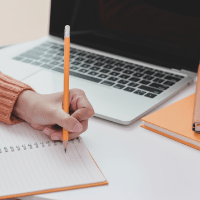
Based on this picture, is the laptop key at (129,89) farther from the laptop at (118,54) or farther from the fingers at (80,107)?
the fingers at (80,107)

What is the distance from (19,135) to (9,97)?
0.33ft

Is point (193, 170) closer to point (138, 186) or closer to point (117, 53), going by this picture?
point (138, 186)

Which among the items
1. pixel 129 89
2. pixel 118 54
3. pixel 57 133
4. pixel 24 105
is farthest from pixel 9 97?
pixel 118 54

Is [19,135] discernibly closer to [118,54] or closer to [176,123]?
[176,123]

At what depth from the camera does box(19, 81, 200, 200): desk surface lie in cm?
51

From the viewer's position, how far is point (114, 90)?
0.82 metres

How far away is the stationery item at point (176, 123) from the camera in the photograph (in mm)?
636

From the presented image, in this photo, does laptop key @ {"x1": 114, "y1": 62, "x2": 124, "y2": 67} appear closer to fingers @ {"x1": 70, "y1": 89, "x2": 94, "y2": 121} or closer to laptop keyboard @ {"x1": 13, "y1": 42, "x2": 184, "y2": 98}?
laptop keyboard @ {"x1": 13, "y1": 42, "x2": 184, "y2": 98}

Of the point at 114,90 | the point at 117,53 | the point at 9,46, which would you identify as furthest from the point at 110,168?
the point at 9,46

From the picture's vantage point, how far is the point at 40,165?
1.83ft

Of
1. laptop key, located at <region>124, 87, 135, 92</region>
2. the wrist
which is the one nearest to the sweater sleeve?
the wrist

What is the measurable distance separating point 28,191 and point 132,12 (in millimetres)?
610

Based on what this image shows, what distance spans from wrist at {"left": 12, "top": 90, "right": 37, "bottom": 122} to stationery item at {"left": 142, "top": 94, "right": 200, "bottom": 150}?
A: 23cm

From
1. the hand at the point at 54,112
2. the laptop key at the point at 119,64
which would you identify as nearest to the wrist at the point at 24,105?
the hand at the point at 54,112
